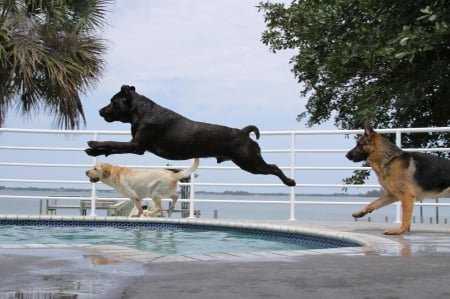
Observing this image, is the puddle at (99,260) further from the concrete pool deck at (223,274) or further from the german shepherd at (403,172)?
the german shepherd at (403,172)

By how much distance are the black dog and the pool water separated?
182 cm

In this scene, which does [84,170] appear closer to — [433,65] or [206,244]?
[206,244]

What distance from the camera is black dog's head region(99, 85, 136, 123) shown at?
13.7 feet

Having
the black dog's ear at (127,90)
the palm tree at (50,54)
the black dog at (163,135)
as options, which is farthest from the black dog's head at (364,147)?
the palm tree at (50,54)

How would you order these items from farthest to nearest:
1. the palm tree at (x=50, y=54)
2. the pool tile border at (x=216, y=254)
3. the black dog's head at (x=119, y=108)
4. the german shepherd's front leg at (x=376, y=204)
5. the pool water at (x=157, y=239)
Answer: the palm tree at (x=50, y=54) → the german shepherd's front leg at (x=376, y=204) → the pool water at (x=157, y=239) → the black dog's head at (x=119, y=108) → the pool tile border at (x=216, y=254)

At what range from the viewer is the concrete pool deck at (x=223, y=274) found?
2.75 m

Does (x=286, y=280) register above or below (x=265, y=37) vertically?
below

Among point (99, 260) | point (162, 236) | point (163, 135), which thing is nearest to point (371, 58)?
point (162, 236)

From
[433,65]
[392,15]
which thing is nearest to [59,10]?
[392,15]

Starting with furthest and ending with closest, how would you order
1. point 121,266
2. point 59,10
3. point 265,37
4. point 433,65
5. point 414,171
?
point 265,37 → point 59,10 → point 433,65 → point 414,171 → point 121,266

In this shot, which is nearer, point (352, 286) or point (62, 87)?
point (352, 286)

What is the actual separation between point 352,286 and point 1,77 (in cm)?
965

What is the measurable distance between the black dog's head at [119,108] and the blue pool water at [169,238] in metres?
2.02

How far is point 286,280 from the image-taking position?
Answer: 312 cm
